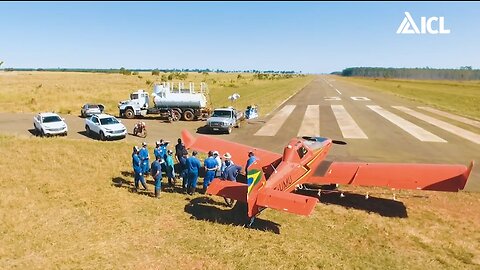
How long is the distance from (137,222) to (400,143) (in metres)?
20.0

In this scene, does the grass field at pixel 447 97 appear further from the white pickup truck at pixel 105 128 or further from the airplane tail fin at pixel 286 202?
the white pickup truck at pixel 105 128

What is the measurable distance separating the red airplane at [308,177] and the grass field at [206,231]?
1.10 meters

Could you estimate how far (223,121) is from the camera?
26.9m

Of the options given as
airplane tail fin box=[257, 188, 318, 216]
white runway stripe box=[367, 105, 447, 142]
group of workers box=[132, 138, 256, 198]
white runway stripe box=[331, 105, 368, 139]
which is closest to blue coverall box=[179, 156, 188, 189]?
group of workers box=[132, 138, 256, 198]

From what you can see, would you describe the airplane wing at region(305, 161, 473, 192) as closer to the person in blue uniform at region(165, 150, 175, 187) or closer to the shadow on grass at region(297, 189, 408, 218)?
the shadow on grass at region(297, 189, 408, 218)

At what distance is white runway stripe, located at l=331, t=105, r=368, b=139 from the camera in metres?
26.8

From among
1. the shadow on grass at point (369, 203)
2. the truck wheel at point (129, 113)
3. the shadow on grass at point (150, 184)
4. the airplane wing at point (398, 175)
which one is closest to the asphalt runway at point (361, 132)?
the truck wheel at point (129, 113)

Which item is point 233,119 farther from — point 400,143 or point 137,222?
point 137,222

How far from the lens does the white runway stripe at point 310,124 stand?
2751 cm

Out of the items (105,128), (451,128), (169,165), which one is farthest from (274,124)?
(169,165)

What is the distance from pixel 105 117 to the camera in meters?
24.9

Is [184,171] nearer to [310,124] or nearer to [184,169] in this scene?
[184,169]

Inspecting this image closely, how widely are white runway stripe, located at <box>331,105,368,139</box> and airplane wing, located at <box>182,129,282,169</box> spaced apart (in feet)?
40.1

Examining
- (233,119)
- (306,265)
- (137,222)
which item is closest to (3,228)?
(137,222)
